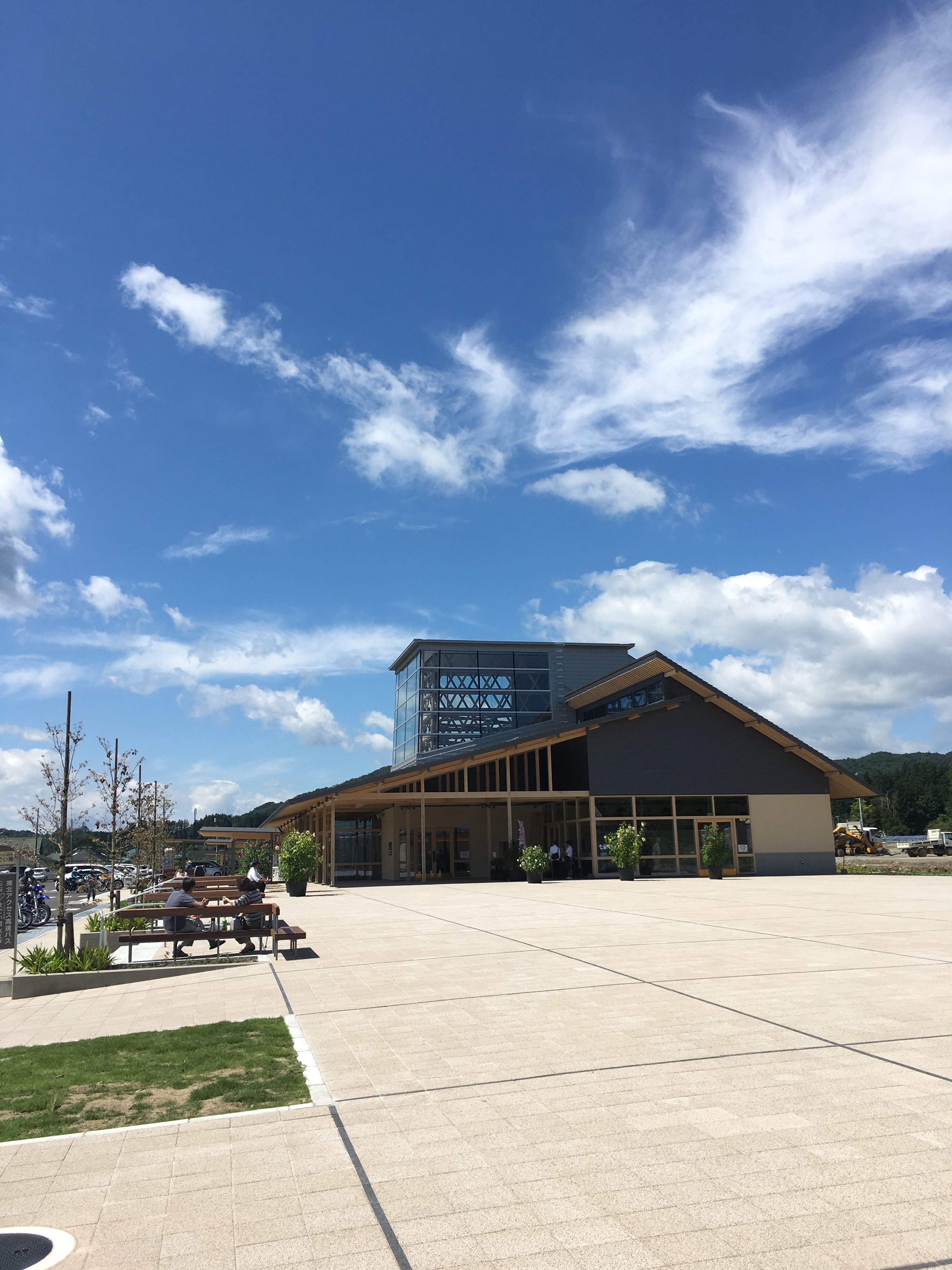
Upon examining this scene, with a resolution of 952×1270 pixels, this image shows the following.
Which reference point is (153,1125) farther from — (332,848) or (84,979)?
(332,848)

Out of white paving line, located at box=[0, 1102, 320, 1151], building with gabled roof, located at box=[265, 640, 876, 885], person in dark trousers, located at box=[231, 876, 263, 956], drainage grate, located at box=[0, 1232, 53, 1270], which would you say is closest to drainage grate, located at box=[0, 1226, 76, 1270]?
drainage grate, located at box=[0, 1232, 53, 1270]

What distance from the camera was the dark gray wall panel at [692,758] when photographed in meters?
32.8

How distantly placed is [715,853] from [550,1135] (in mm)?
27722

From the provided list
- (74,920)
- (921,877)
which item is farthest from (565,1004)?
(921,877)

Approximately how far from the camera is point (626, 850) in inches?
1174

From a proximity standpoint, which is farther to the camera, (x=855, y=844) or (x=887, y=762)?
(x=887, y=762)

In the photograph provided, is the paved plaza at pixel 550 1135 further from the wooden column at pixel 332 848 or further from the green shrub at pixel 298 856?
the wooden column at pixel 332 848

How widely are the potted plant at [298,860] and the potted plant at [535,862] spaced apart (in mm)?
6795

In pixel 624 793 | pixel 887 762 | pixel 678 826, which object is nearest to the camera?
pixel 624 793

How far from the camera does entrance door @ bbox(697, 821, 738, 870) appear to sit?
3344cm

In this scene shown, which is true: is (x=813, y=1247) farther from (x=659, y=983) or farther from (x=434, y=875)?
(x=434, y=875)

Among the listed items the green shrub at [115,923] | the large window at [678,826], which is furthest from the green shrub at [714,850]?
the green shrub at [115,923]

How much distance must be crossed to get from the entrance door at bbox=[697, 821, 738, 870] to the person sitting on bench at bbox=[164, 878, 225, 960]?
23.1 metres

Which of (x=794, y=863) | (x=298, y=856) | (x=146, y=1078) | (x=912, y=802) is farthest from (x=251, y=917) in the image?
(x=912, y=802)
